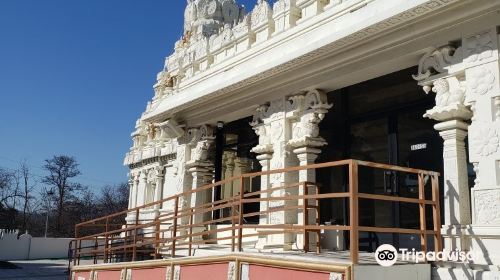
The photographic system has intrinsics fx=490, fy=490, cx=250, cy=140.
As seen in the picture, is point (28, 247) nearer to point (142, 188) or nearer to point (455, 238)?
point (142, 188)

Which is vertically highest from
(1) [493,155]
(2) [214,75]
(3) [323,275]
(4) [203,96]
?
(2) [214,75]

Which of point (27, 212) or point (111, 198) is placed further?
point (111, 198)

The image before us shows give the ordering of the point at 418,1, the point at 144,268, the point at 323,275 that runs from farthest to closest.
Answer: the point at 144,268
the point at 418,1
the point at 323,275

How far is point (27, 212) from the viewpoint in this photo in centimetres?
4772

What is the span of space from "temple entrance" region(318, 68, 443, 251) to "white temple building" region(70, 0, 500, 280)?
20mm

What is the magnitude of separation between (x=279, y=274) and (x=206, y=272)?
1498 millimetres

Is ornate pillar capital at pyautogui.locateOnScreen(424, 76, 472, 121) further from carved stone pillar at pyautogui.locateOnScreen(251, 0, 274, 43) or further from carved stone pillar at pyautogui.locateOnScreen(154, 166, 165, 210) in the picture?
carved stone pillar at pyautogui.locateOnScreen(154, 166, 165, 210)

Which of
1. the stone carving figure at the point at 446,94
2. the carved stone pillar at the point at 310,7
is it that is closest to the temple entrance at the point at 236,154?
the carved stone pillar at the point at 310,7

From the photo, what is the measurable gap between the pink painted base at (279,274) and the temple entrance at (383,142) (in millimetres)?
2841

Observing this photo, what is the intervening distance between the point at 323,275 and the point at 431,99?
3.63 m

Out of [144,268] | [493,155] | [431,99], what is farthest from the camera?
[144,268]

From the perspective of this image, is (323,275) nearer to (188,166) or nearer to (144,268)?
(144,268)

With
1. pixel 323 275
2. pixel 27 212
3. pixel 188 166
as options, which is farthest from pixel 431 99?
pixel 27 212

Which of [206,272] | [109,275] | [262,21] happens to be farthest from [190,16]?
[206,272]
